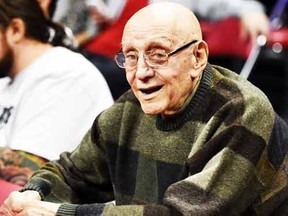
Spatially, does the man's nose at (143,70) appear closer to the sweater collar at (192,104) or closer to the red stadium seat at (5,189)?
the sweater collar at (192,104)

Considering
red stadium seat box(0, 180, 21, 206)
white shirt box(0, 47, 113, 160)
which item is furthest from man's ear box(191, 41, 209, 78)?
white shirt box(0, 47, 113, 160)

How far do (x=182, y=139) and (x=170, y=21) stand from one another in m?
0.28

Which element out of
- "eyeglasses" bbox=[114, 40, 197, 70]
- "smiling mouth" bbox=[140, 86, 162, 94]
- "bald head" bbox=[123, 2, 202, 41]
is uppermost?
"bald head" bbox=[123, 2, 202, 41]

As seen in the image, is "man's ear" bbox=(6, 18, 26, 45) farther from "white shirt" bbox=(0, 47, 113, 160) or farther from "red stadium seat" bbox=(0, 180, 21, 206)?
"red stadium seat" bbox=(0, 180, 21, 206)

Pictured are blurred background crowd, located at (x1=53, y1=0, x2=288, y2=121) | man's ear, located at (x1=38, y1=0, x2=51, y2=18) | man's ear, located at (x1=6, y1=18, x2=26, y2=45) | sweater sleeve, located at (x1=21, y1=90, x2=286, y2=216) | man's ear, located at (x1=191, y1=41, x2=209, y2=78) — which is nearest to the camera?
sweater sleeve, located at (x1=21, y1=90, x2=286, y2=216)

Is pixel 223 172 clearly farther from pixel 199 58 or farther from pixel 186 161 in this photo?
pixel 199 58

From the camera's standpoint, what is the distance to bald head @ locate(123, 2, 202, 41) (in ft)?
6.33

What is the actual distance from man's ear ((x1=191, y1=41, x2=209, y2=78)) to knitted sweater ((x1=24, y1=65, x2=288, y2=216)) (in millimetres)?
41

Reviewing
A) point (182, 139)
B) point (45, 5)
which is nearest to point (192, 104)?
point (182, 139)

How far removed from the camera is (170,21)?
6.32 ft

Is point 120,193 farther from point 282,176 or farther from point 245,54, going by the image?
point 245,54

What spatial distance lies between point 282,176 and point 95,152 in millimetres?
492

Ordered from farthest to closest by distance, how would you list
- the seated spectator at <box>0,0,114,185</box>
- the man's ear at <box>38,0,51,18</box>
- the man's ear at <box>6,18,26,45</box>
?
the man's ear at <box>38,0,51,18</box> < the man's ear at <box>6,18,26,45</box> < the seated spectator at <box>0,0,114,185</box>

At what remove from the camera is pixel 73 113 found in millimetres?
2688
